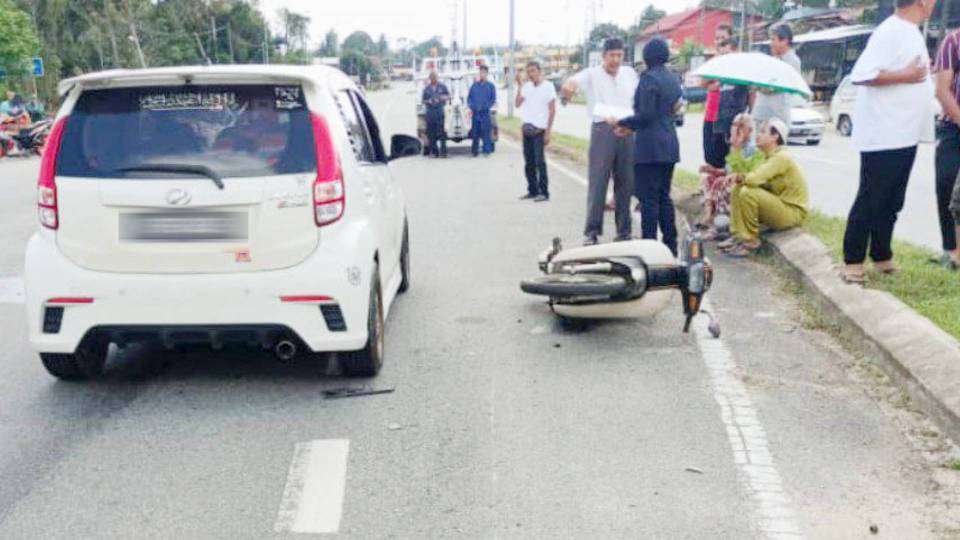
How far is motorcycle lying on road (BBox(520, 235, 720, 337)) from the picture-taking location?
236 inches

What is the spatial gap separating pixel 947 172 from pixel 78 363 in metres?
5.85

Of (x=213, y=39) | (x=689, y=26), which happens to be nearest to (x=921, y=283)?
(x=213, y=39)

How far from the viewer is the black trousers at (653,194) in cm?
809

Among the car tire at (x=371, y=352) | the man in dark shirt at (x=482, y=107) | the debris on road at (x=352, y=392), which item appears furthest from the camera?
the man in dark shirt at (x=482, y=107)

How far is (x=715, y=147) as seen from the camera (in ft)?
34.4

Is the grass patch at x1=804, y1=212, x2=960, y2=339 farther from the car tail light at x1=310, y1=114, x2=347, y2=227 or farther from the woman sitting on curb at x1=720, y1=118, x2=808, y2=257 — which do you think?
the car tail light at x1=310, y1=114, x2=347, y2=227

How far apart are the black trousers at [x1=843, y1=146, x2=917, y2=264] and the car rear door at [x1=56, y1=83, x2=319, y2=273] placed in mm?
3694

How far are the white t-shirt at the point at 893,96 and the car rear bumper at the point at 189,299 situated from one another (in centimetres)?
353

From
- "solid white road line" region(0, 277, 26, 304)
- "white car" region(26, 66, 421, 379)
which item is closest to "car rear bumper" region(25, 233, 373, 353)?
"white car" region(26, 66, 421, 379)

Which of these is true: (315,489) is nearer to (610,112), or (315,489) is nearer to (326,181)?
(326,181)

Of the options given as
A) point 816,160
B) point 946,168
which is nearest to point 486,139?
point 816,160

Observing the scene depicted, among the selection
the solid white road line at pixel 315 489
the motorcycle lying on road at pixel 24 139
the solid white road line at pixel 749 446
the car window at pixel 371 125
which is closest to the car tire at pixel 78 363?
the solid white road line at pixel 315 489

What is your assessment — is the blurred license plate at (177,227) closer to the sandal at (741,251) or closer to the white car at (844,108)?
the sandal at (741,251)

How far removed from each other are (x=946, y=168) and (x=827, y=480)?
3.97 meters
